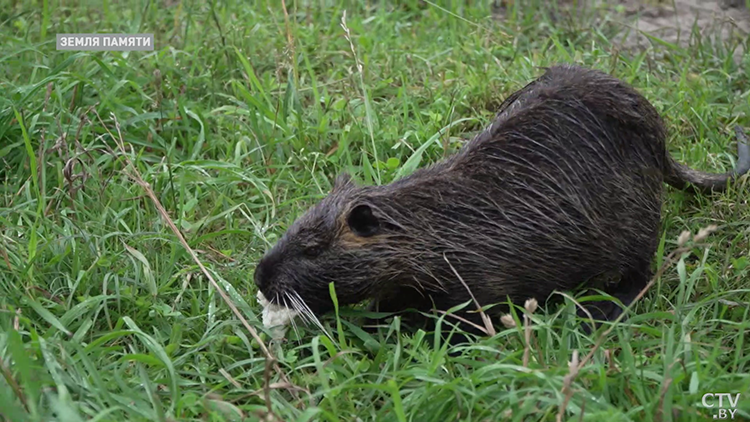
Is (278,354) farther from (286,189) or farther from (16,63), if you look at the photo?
(16,63)

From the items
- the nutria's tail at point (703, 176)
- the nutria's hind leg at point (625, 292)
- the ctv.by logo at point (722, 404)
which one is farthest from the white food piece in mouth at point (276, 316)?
the nutria's tail at point (703, 176)

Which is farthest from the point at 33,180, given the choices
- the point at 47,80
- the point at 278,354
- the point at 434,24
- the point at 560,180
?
the point at 434,24

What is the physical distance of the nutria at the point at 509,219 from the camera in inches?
115

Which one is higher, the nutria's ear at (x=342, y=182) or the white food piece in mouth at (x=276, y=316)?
the nutria's ear at (x=342, y=182)

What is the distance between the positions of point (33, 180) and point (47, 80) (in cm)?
48

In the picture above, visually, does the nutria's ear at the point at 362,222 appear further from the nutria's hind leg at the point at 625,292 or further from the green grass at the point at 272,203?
the nutria's hind leg at the point at 625,292

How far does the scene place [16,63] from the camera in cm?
416

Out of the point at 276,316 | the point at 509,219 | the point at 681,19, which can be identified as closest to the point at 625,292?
the point at 509,219

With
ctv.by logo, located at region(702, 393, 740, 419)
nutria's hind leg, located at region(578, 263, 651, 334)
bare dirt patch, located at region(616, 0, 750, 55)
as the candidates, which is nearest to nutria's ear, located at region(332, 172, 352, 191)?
nutria's hind leg, located at region(578, 263, 651, 334)

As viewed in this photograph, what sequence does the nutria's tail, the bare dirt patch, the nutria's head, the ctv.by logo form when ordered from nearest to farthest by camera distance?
the ctv.by logo → the nutria's head → the nutria's tail → the bare dirt patch

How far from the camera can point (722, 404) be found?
7.89 feet

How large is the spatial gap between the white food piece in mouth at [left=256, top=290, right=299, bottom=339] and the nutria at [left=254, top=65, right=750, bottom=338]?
0.02 m

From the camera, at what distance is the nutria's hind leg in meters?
3.22

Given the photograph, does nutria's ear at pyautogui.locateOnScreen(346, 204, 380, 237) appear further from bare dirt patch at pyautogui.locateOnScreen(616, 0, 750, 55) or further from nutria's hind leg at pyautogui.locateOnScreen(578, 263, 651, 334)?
bare dirt patch at pyautogui.locateOnScreen(616, 0, 750, 55)
